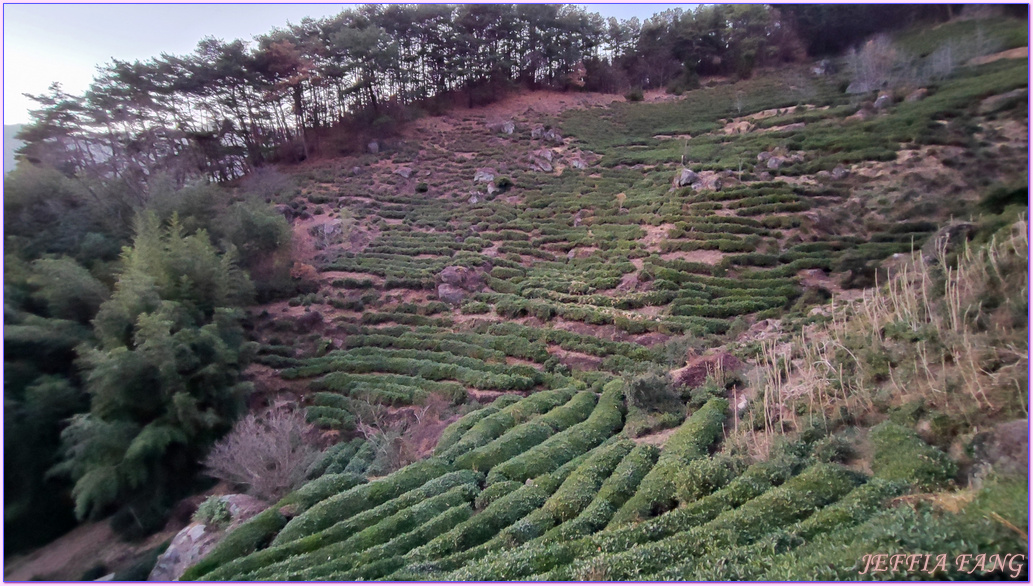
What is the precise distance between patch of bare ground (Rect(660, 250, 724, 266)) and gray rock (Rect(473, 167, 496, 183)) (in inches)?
640

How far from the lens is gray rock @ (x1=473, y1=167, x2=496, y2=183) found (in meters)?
36.5

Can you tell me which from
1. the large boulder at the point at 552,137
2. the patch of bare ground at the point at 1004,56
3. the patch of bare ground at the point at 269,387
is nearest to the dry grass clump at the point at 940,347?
the patch of bare ground at the point at 1004,56

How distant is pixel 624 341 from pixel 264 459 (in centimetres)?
1302

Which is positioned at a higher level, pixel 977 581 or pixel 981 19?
pixel 981 19

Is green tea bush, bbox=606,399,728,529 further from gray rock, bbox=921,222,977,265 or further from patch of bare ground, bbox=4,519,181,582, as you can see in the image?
patch of bare ground, bbox=4,519,181,582

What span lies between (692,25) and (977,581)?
4282 centimetres

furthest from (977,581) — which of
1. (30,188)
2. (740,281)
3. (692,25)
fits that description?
(692,25)

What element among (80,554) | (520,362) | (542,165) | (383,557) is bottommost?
(80,554)

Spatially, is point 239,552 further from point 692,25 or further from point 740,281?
point 692,25

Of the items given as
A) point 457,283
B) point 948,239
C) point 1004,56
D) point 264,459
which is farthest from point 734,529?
point 457,283

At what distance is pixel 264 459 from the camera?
12.9 metres

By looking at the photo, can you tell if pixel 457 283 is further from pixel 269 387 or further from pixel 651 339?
pixel 651 339

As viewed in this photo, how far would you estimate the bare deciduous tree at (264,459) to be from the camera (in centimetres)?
1250

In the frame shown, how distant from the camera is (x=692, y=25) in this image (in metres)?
39.1
